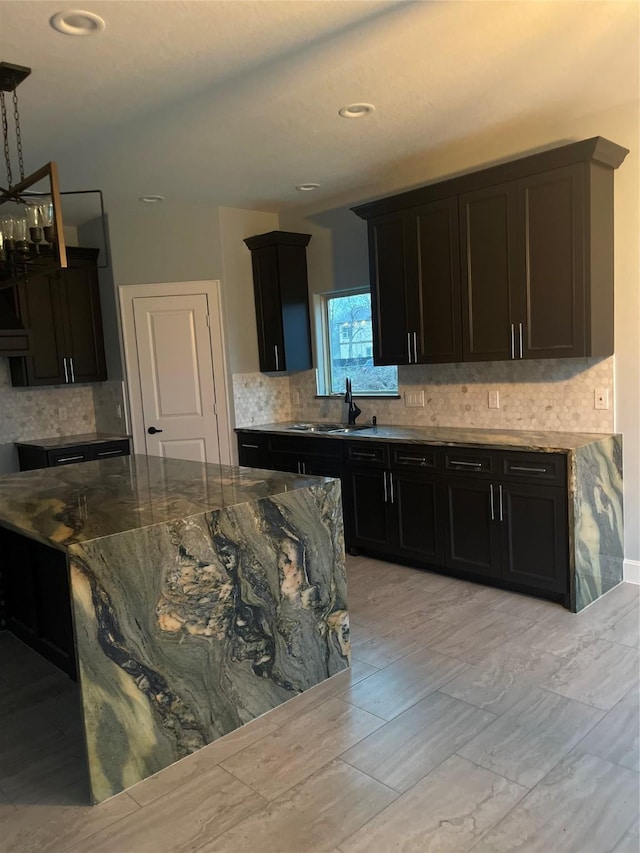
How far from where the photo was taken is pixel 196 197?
4.93 meters

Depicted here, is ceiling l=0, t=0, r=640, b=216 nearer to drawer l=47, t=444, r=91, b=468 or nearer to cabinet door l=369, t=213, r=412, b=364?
cabinet door l=369, t=213, r=412, b=364

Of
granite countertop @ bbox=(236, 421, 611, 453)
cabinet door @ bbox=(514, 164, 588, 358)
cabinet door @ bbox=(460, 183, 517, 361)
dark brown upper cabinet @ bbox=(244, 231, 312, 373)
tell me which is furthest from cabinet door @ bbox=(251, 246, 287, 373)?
cabinet door @ bbox=(514, 164, 588, 358)

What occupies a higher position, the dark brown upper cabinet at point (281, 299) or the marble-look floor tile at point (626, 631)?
the dark brown upper cabinet at point (281, 299)

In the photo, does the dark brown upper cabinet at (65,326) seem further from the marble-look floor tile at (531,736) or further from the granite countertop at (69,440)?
the marble-look floor tile at (531,736)

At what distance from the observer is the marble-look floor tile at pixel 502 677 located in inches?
104

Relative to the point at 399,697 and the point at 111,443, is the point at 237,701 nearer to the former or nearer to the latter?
the point at 399,697

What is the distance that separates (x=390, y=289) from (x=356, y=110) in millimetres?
1303

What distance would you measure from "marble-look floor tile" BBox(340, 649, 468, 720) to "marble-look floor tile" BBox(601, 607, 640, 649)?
0.81m

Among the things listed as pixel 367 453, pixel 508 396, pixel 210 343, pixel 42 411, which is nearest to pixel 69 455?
pixel 42 411

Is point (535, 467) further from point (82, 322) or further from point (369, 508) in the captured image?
point (82, 322)

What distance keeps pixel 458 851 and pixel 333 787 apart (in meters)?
0.48

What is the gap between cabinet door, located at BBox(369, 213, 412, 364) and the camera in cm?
429

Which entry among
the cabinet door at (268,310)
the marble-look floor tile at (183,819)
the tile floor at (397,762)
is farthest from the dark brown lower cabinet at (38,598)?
the cabinet door at (268,310)

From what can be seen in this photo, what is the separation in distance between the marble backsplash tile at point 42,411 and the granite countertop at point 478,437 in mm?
1992
